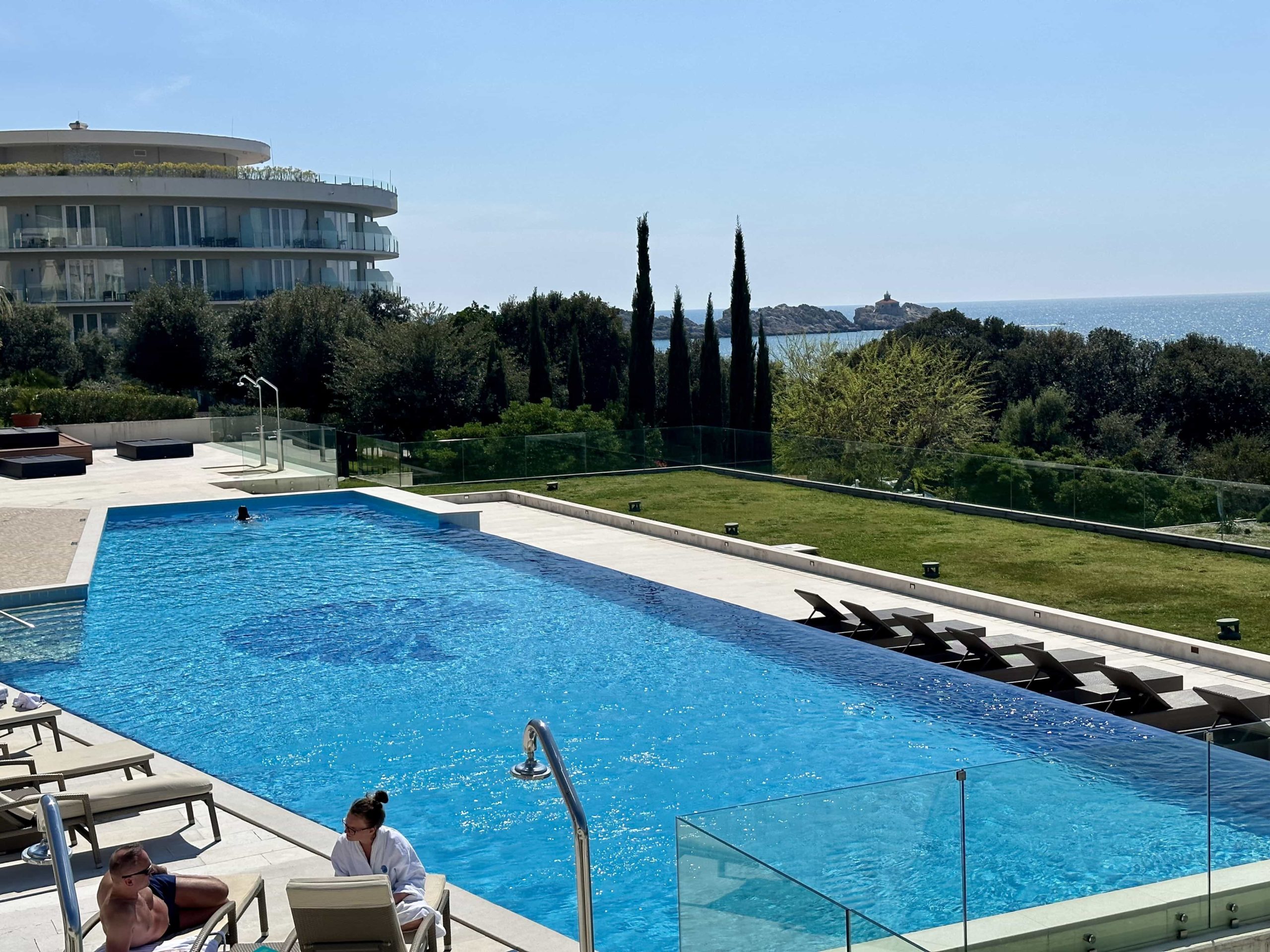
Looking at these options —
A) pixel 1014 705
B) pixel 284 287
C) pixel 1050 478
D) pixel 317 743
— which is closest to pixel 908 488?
pixel 1050 478

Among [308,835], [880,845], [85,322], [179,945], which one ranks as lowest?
[308,835]

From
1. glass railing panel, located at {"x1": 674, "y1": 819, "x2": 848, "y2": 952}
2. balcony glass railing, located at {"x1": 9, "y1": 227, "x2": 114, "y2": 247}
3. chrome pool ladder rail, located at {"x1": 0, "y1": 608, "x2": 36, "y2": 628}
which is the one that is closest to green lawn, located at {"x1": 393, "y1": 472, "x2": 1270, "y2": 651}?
glass railing panel, located at {"x1": 674, "y1": 819, "x2": 848, "y2": 952}

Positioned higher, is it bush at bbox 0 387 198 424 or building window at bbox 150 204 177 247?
building window at bbox 150 204 177 247

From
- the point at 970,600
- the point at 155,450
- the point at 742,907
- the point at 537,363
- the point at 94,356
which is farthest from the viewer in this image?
the point at 94,356

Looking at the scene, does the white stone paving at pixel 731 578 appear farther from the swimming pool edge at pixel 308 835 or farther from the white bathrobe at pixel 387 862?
the white bathrobe at pixel 387 862

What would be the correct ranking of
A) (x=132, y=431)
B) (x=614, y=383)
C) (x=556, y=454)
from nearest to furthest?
(x=556, y=454), (x=132, y=431), (x=614, y=383)

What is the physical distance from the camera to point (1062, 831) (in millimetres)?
7102

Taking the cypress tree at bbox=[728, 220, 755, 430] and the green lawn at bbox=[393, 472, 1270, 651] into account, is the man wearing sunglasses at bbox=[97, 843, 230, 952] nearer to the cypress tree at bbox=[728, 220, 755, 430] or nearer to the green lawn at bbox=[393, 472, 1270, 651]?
the green lawn at bbox=[393, 472, 1270, 651]

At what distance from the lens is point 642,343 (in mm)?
40938

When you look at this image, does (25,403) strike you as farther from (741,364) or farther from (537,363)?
(741,364)

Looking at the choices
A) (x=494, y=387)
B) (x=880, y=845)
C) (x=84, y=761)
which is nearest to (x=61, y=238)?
(x=494, y=387)

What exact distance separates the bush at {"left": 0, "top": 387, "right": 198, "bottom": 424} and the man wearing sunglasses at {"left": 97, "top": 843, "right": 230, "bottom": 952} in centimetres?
3374

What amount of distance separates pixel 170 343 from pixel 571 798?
46.7 m

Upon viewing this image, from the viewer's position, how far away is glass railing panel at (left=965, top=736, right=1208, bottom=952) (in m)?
6.80
